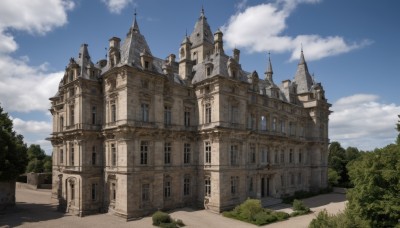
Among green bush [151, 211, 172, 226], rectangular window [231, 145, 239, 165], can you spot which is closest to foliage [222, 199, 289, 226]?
rectangular window [231, 145, 239, 165]

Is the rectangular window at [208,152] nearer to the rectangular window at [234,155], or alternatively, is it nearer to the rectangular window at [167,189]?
the rectangular window at [234,155]

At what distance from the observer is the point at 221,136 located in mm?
36469

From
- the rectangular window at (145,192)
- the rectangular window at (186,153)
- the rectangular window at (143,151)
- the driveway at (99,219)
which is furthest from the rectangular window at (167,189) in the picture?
the rectangular window at (143,151)

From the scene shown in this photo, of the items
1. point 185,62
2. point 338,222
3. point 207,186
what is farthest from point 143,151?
point 338,222

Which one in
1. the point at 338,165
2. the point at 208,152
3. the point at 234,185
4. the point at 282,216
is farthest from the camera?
the point at 338,165

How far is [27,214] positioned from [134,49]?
77.6 ft

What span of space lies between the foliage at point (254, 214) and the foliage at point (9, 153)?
1045 inches

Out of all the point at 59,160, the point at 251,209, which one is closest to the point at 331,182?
the point at 251,209

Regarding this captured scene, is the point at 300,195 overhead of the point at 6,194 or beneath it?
beneath

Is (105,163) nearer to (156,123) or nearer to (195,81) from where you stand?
(156,123)

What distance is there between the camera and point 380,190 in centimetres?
2244

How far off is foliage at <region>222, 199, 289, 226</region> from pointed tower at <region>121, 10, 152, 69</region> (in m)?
19.6

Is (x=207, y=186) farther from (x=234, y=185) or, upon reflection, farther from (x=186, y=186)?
(x=234, y=185)

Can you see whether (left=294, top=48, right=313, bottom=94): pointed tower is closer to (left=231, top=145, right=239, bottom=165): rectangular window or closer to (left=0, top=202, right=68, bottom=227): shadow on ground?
(left=231, top=145, right=239, bottom=165): rectangular window
